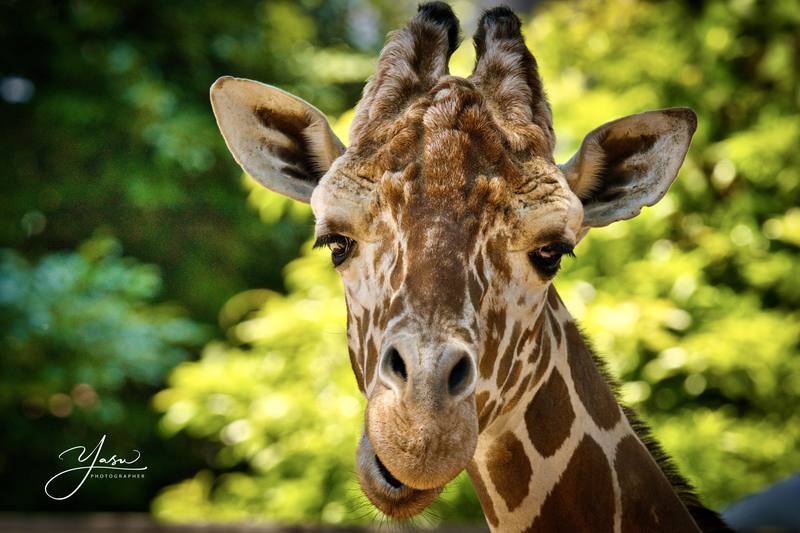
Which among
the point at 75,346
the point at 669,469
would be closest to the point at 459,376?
the point at 669,469

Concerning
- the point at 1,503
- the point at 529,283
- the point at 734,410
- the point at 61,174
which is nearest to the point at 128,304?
the point at 61,174

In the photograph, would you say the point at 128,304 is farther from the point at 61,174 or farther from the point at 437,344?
the point at 437,344

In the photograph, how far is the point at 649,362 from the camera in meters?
6.99

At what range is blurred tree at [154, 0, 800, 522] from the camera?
6699mm

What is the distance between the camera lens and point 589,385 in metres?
2.89

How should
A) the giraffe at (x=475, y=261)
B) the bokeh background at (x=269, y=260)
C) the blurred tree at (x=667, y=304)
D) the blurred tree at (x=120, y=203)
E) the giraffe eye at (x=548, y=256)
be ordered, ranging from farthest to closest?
the blurred tree at (x=120, y=203), the bokeh background at (x=269, y=260), the blurred tree at (x=667, y=304), the giraffe eye at (x=548, y=256), the giraffe at (x=475, y=261)

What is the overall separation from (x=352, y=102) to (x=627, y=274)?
17.0ft

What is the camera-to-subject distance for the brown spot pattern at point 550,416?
2.72 m

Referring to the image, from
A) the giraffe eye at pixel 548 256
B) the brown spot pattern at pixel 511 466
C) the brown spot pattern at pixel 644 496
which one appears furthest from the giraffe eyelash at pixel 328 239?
the brown spot pattern at pixel 644 496

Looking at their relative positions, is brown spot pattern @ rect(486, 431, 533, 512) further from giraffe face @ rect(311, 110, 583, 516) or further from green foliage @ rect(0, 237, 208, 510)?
green foliage @ rect(0, 237, 208, 510)

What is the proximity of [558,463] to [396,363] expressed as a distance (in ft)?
2.73

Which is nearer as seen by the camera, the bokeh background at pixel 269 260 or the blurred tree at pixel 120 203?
the bokeh background at pixel 269 260

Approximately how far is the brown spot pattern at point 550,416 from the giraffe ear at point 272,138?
100 centimetres

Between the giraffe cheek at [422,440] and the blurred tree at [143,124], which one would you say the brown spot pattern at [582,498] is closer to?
the giraffe cheek at [422,440]
